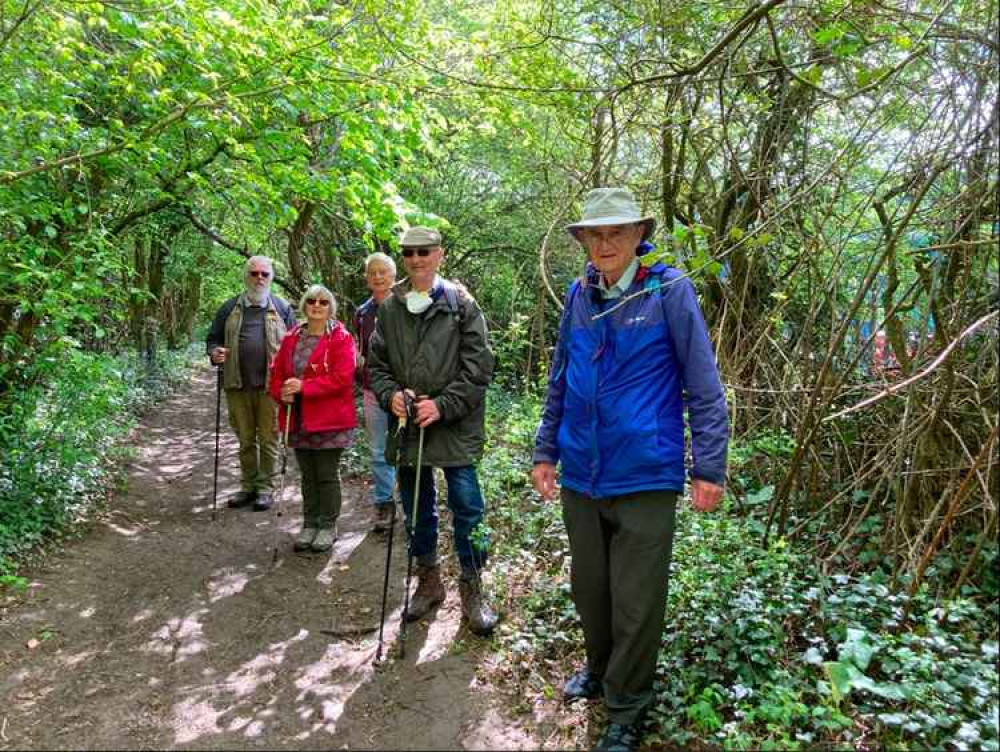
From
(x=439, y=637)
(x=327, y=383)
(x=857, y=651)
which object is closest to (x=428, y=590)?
(x=439, y=637)

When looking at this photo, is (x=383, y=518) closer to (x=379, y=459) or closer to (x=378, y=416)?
(x=379, y=459)

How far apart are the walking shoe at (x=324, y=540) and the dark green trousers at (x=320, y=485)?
0.03 metres

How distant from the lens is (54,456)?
6.30 m

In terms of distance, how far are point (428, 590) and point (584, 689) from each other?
1.36 metres

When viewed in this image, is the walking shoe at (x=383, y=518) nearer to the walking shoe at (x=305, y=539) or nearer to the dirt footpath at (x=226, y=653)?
the dirt footpath at (x=226, y=653)

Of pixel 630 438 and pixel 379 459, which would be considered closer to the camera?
pixel 630 438

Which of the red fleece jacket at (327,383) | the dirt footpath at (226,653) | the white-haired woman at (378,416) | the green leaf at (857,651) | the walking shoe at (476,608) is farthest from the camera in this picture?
the white-haired woman at (378,416)

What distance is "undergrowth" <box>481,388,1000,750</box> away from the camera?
9.23ft

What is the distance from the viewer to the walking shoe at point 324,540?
A: 5.57m

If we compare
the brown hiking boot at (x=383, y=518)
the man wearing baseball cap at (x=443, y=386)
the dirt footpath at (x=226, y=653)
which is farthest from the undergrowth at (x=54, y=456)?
the man wearing baseball cap at (x=443, y=386)

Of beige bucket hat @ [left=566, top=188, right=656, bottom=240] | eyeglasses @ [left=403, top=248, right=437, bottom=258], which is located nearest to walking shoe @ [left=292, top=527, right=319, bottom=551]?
eyeglasses @ [left=403, top=248, right=437, bottom=258]

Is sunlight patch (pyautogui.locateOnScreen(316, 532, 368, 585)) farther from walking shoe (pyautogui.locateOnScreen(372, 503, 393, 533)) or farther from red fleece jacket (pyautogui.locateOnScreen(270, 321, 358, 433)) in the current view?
red fleece jacket (pyautogui.locateOnScreen(270, 321, 358, 433))

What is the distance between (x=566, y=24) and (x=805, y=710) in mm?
6375

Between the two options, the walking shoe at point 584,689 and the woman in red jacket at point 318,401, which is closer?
the walking shoe at point 584,689
